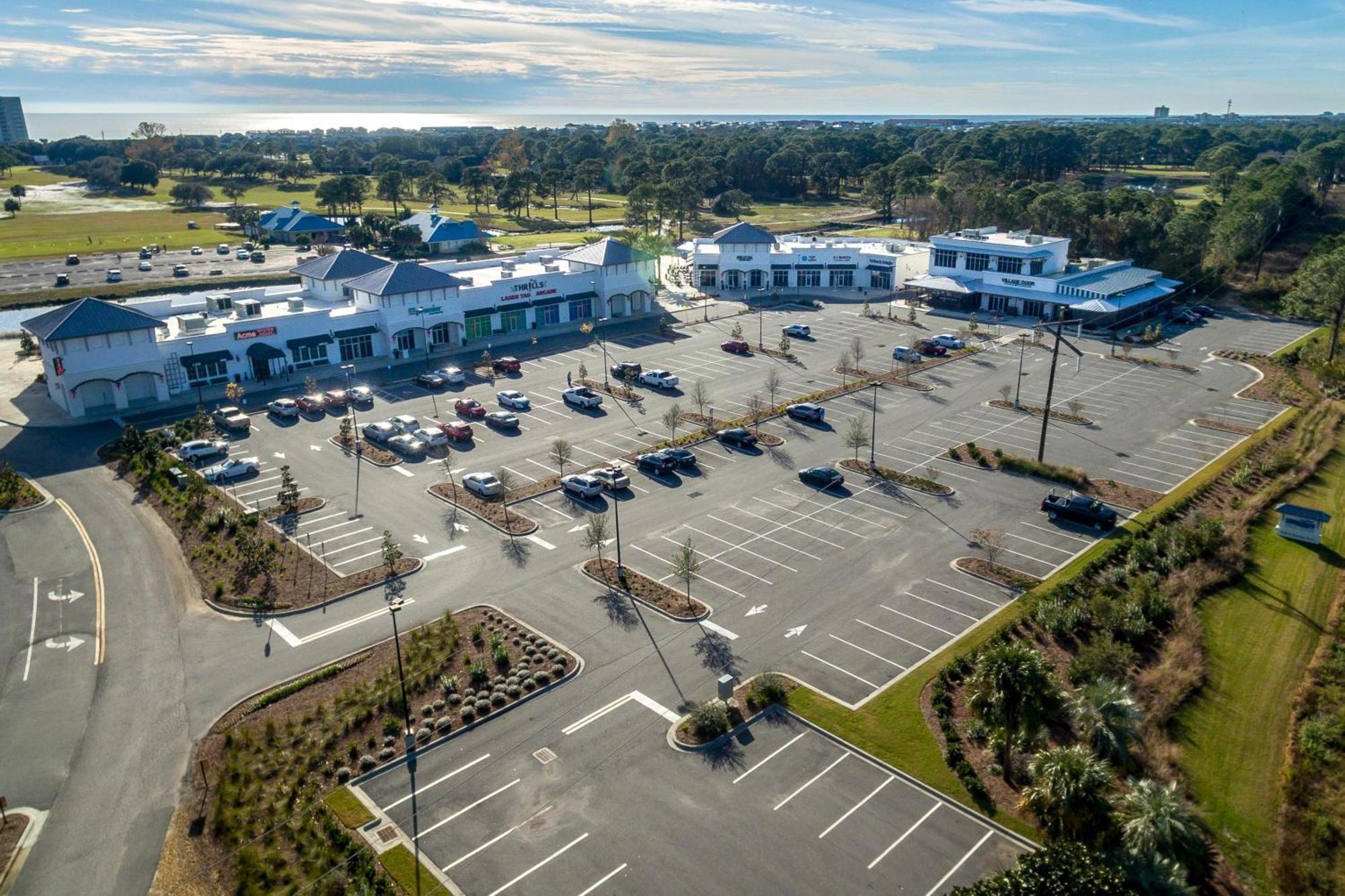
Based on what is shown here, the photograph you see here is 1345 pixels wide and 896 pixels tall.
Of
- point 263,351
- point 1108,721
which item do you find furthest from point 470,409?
point 1108,721

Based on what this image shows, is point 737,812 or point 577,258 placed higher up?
point 577,258

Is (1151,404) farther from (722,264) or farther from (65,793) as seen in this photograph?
(65,793)

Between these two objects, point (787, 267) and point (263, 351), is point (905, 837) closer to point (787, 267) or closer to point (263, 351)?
point (263, 351)

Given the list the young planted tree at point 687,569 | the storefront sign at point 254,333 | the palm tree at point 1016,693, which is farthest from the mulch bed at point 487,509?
the storefront sign at point 254,333

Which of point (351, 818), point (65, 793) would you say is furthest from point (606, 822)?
point (65, 793)

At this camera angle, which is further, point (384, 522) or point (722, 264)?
point (722, 264)

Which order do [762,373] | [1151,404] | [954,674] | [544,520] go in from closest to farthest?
[954,674] < [544,520] < [1151,404] < [762,373]

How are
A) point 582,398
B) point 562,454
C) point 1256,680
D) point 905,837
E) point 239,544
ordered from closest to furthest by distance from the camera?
point 905,837 → point 1256,680 → point 239,544 → point 562,454 → point 582,398
